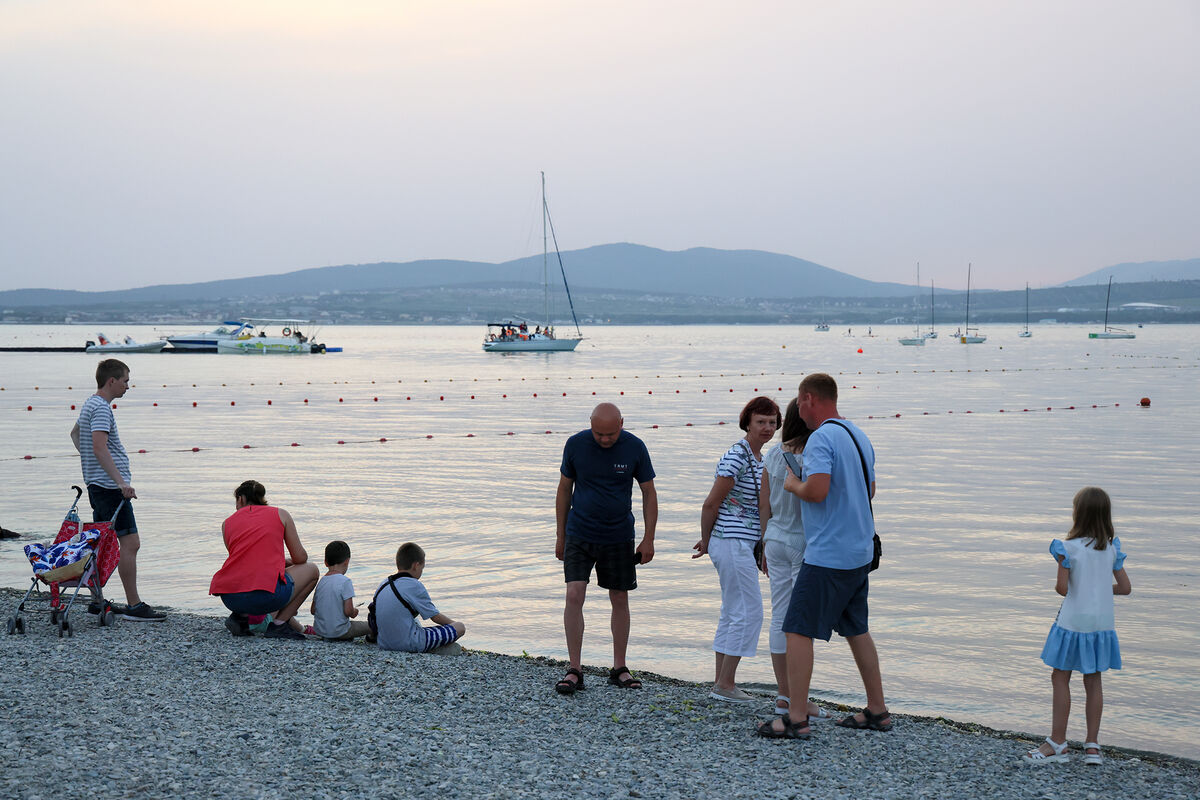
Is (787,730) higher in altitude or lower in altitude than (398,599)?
lower

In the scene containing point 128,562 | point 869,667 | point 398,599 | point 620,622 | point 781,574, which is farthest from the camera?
point 128,562

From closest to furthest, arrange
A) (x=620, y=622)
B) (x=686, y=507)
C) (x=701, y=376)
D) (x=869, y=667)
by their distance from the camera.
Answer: (x=869, y=667), (x=620, y=622), (x=686, y=507), (x=701, y=376)

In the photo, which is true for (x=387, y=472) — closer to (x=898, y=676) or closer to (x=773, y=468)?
(x=898, y=676)

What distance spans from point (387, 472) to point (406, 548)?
11.4 m

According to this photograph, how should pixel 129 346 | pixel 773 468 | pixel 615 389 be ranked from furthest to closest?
pixel 129 346 < pixel 615 389 < pixel 773 468

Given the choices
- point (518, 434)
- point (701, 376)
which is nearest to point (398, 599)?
point (518, 434)

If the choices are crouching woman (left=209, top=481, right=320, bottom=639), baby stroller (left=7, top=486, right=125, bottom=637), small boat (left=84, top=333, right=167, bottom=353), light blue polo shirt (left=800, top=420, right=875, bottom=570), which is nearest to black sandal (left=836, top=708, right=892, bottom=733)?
light blue polo shirt (left=800, top=420, right=875, bottom=570)

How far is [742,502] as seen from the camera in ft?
21.9

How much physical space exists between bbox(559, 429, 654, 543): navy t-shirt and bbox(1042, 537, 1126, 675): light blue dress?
237cm

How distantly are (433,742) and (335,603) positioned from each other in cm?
266

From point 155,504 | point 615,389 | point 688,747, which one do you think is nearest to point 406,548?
point 688,747

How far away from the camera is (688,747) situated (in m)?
5.89

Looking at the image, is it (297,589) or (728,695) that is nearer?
(728,695)

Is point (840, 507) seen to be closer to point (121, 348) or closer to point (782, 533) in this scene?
point (782, 533)
